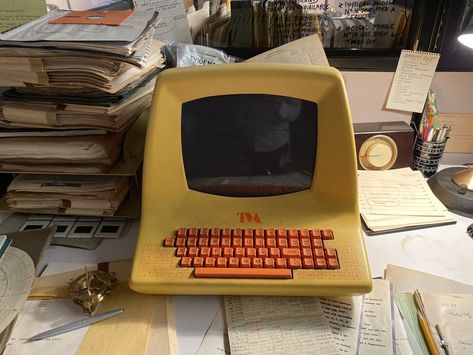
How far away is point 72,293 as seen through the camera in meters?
0.59

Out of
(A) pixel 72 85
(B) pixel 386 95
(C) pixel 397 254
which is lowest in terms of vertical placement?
(C) pixel 397 254

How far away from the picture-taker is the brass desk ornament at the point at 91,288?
0.57 meters

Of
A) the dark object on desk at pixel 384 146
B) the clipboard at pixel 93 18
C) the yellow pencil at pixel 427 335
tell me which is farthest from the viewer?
the dark object on desk at pixel 384 146

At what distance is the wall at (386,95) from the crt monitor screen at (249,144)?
39 centimetres

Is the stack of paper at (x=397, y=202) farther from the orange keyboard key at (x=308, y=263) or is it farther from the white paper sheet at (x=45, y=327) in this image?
the white paper sheet at (x=45, y=327)

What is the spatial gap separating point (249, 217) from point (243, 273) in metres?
0.11

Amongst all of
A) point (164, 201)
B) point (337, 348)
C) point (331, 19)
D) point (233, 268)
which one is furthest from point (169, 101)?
point (331, 19)

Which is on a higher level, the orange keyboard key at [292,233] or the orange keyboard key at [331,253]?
the orange keyboard key at [292,233]

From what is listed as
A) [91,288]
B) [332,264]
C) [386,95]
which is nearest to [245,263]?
[332,264]

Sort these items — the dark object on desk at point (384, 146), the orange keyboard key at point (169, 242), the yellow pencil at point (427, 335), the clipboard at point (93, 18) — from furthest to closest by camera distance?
the dark object on desk at point (384, 146)
the clipboard at point (93, 18)
the orange keyboard key at point (169, 242)
the yellow pencil at point (427, 335)

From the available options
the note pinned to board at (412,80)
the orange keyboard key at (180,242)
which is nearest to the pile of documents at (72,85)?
the orange keyboard key at (180,242)

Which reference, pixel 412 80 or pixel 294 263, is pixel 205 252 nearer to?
pixel 294 263

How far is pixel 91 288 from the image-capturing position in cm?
59

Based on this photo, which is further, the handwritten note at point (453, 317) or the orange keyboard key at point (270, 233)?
the orange keyboard key at point (270, 233)
